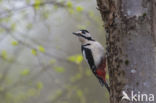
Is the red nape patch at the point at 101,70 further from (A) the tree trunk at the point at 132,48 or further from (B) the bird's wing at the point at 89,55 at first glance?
(A) the tree trunk at the point at 132,48

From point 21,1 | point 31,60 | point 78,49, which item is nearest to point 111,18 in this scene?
point 21,1

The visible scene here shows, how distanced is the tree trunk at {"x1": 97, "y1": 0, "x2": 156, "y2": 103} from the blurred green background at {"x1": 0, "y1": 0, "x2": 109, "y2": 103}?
2254mm

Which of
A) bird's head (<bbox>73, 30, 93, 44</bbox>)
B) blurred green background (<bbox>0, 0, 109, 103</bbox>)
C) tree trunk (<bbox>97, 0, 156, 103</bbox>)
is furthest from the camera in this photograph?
blurred green background (<bbox>0, 0, 109, 103</bbox>)

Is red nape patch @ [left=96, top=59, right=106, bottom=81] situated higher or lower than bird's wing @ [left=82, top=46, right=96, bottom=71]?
lower

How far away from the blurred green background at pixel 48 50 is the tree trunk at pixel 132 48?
2.25 metres

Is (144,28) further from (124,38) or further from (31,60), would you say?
(31,60)

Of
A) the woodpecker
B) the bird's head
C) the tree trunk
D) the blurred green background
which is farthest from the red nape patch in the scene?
the tree trunk

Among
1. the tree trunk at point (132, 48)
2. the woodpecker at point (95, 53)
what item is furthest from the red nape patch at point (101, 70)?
the tree trunk at point (132, 48)

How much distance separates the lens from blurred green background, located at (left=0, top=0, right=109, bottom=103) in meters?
4.54

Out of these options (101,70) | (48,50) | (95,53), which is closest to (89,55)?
(95,53)

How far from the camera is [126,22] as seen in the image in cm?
173

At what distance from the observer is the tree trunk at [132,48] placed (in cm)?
162

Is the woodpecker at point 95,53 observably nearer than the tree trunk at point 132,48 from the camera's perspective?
No

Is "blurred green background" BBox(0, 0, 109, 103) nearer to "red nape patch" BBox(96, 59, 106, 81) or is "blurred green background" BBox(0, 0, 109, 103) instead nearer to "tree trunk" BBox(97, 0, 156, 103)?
"red nape patch" BBox(96, 59, 106, 81)
